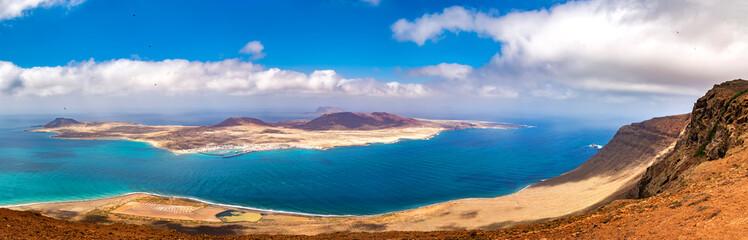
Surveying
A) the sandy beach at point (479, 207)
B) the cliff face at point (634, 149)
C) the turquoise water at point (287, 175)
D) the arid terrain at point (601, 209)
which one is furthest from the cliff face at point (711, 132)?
the turquoise water at point (287, 175)

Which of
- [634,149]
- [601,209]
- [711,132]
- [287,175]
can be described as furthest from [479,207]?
[287,175]

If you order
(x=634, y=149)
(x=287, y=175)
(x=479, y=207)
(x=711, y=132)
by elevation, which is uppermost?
(x=711, y=132)

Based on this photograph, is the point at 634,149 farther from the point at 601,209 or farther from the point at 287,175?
the point at 287,175

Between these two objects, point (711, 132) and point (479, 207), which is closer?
point (711, 132)

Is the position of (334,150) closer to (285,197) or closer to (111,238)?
(285,197)

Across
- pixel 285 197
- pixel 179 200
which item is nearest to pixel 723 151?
pixel 285 197

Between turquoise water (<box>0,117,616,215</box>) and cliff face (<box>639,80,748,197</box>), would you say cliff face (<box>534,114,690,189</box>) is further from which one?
cliff face (<box>639,80,748,197</box>)
